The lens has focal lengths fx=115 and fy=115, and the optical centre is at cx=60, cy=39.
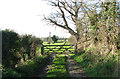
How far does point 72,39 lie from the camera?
52.6 ft

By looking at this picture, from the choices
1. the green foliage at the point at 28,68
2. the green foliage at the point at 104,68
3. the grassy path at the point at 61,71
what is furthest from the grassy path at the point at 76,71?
the green foliage at the point at 28,68

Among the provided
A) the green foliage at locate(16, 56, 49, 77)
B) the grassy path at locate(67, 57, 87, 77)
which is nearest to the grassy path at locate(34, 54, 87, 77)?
the grassy path at locate(67, 57, 87, 77)

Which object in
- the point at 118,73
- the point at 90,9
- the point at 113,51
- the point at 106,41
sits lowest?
the point at 118,73

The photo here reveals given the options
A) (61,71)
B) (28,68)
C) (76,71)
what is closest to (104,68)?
(76,71)

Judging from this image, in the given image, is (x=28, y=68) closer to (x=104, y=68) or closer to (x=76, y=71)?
(x=76, y=71)

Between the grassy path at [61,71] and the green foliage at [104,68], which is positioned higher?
the green foliage at [104,68]

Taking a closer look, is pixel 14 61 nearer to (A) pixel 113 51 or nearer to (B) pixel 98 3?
(A) pixel 113 51

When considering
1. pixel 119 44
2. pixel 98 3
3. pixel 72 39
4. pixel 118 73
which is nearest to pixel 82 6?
pixel 98 3

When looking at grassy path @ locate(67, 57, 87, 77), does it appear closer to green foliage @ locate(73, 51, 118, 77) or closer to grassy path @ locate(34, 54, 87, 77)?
grassy path @ locate(34, 54, 87, 77)

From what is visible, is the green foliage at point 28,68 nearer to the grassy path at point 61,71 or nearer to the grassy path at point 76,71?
the grassy path at point 61,71

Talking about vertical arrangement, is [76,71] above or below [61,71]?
below

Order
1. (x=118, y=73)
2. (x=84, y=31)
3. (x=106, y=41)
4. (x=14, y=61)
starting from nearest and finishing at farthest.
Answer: (x=118, y=73) < (x=14, y=61) < (x=106, y=41) < (x=84, y=31)

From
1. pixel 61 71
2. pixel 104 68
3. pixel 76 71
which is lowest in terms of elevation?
pixel 76 71

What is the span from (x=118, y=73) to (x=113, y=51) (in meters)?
2.48
